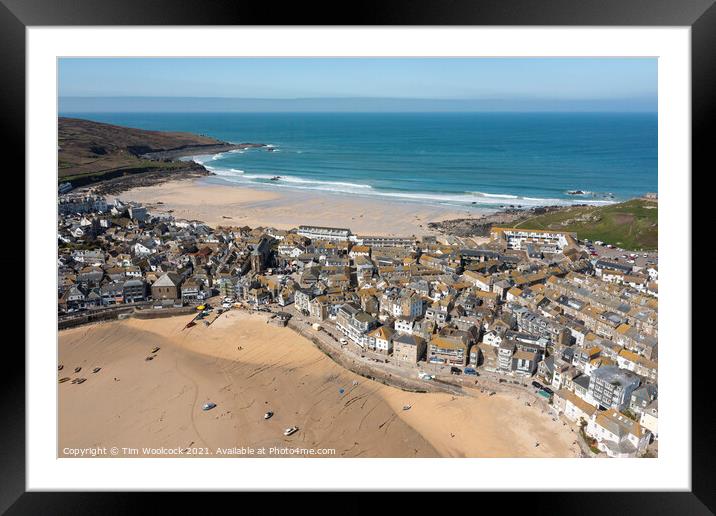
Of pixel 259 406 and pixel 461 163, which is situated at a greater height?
pixel 461 163

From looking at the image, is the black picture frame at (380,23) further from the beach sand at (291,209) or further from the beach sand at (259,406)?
the beach sand at (291,209)

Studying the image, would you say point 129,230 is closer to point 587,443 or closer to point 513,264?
point 513,264

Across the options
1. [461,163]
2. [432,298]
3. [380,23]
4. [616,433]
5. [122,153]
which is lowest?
[616,433]

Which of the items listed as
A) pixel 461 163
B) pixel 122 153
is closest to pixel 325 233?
pixel 461 163

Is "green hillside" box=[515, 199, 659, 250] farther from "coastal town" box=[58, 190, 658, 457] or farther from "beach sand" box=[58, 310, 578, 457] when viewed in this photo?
"beach sand" box=[58, 310, 578, 457]

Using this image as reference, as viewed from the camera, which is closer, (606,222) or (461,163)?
(606,222)

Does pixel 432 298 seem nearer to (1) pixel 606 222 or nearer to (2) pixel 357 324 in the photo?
(2) pixel 357 324
